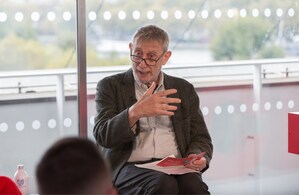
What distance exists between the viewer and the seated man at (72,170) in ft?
4.20

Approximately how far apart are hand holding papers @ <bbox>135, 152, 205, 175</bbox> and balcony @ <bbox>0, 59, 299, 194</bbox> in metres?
1.07

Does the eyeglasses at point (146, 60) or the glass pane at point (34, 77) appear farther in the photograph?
the glass pane at point (34, 77)

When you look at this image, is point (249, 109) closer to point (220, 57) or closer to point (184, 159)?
point (220, 57)

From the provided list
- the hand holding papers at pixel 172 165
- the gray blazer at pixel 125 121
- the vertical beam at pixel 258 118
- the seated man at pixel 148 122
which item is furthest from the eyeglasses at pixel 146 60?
the vertical beam at pixel 258 118

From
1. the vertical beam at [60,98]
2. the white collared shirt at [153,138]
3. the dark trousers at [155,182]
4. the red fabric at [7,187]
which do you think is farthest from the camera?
the vertical beam at [60,98]

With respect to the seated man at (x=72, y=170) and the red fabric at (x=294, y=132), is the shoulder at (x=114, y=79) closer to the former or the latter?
the red fabric at (x=294, y=132)

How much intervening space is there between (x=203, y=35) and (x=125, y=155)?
1536 millimetres

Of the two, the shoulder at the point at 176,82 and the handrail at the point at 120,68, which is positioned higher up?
the handrail at the point at 120,68

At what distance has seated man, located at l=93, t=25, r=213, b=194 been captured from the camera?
9.83ft

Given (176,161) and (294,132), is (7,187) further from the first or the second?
(294,132)

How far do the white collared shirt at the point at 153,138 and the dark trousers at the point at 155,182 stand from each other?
10 cm

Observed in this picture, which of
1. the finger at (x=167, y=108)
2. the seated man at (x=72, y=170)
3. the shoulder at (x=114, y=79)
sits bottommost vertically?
the seated man at (x=72, y=170)

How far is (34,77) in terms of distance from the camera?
384cm

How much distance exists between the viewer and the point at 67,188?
4.19 ft
